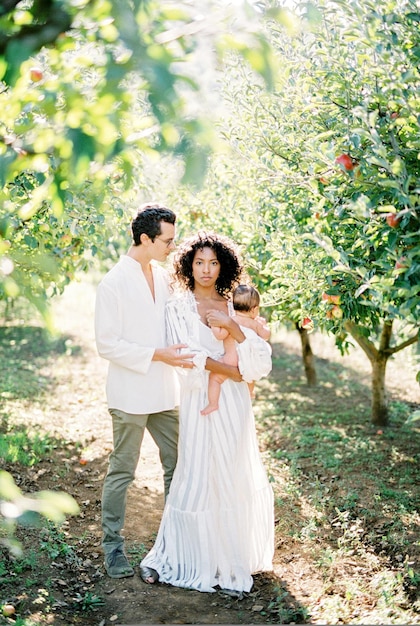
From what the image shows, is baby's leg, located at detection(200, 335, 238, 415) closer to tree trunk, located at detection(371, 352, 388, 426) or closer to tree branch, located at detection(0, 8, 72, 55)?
tree branch, located at detection(0, 8, 72, 55)

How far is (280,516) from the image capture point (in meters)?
5.20

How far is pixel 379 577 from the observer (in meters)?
4.10

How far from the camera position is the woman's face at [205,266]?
4.17 m

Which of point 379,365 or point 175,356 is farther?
point 379,365

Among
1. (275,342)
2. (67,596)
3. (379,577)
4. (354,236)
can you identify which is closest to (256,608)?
(379,577)

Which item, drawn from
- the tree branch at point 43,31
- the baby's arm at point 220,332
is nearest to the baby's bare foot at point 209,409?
the baby's arm at point 220,332

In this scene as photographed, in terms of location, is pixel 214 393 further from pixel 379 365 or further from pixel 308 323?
pixel 379 365

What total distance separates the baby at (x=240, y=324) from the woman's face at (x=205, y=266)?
18 cm

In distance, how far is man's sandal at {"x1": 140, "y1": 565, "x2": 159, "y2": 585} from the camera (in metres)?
4.14

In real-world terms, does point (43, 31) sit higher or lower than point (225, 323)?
higher

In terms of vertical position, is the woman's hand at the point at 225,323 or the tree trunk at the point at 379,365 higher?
the woman's hand at the point at 225,323

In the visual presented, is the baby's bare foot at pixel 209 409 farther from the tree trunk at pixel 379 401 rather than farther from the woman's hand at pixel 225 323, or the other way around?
the tree trunk at pixel 379 401

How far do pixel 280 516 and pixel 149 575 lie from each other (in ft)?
4.54

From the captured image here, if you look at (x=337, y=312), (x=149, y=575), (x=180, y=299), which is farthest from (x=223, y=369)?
(x=149, y=575)
